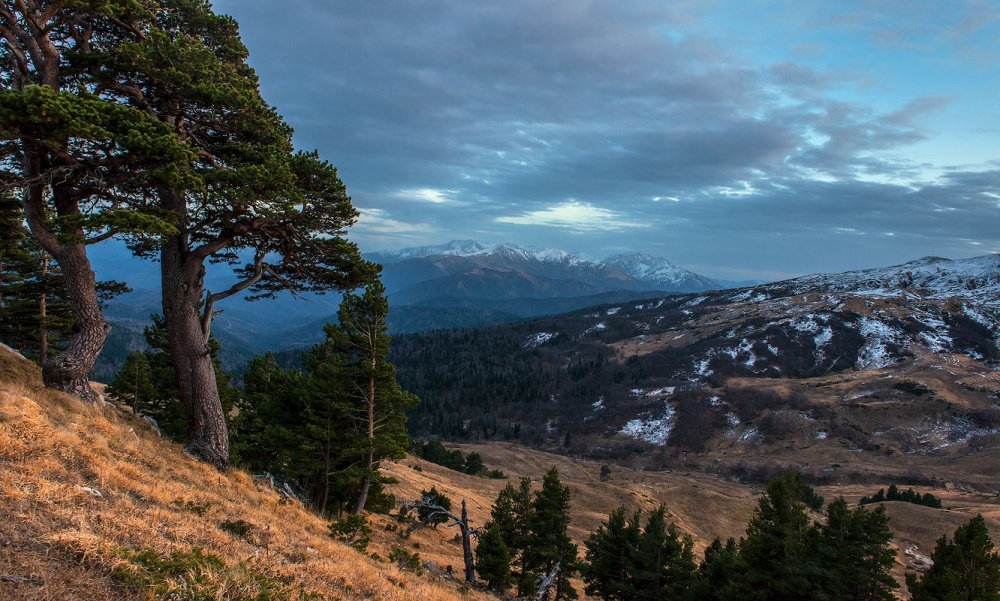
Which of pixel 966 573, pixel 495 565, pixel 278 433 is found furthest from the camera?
pixel 495 565

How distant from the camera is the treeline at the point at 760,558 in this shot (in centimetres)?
1786

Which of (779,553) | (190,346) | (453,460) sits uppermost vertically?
(190,346)

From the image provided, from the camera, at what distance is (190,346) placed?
44.7 ft

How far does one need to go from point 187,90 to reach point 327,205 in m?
4.24

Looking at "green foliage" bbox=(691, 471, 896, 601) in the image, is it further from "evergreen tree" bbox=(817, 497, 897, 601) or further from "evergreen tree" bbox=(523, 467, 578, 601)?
"evergreen tree" bbox=(523, 467, 578, 601)

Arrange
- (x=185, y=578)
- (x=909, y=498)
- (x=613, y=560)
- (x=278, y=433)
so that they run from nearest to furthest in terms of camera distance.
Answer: (x=185, y=578)
(x=278, y=433)
(x=613, y=560)
(x=909, y=498)

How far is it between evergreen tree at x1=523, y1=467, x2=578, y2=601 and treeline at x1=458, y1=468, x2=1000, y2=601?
67 millimetres

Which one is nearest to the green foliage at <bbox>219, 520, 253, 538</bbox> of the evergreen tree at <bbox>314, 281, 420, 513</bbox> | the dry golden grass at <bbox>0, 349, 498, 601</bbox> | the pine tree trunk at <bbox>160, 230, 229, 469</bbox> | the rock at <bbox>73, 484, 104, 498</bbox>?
the dry golden grass at <bbox>0, 349, 498, 601</bbox>

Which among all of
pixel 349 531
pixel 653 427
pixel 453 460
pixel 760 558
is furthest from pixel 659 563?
pixel 653 427

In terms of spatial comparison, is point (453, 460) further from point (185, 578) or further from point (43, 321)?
point (185, 578)

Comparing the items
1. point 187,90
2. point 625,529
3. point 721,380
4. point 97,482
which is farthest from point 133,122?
point 721,380

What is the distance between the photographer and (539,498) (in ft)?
103

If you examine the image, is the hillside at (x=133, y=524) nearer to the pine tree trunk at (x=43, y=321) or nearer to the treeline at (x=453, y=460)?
the pine tree trunk at (x=43, y=321)

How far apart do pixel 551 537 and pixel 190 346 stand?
25172 millimetres
